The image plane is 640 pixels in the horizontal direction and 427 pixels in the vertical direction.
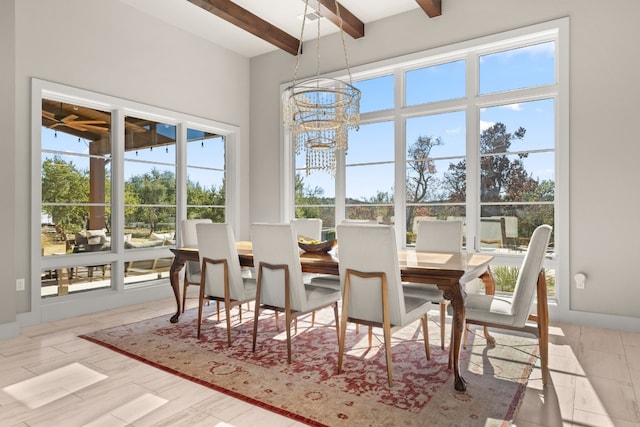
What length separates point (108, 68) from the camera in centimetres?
452

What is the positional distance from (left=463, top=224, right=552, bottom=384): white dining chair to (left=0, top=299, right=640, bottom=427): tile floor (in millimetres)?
295

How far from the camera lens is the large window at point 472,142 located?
4148 mm

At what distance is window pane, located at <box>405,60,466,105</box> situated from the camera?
463 centimetres

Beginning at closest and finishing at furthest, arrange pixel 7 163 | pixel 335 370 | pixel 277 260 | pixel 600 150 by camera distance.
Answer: pixel 335 370 → pixel 277 260 → pixel 7 163 → pixel 600 150

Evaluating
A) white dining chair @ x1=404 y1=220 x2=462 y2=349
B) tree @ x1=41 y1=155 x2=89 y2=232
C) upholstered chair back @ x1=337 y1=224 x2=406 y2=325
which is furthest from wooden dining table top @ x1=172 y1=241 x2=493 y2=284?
tree @ x1=41 y1=155 x2=89 y2=232

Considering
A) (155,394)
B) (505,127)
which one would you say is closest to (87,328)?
(155,394)

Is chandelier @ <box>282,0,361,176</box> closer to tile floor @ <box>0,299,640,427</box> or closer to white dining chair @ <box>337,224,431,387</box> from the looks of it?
white dining chair @ <box>337,224,431,387</box>

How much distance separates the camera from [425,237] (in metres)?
3.89

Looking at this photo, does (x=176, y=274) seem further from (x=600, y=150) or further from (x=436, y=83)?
(x=600, y=150)

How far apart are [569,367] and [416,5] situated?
4.01 meters

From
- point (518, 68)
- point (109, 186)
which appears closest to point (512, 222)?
point (518, 68)

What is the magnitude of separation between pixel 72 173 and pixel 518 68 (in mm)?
4845

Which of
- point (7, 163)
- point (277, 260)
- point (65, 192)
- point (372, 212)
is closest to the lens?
point (277, 260)

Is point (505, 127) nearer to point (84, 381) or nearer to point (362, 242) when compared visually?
point (362, 242)
